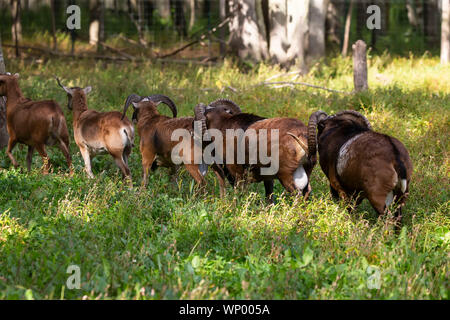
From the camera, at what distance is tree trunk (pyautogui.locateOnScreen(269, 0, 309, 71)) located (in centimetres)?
1717

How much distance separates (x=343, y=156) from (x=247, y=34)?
10.9 metres

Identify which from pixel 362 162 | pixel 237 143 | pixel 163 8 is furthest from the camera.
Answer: pixel 163 8

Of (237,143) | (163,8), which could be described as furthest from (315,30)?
(237,143)

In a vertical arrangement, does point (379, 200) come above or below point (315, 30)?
below

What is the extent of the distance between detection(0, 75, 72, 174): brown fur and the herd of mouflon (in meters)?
0.02

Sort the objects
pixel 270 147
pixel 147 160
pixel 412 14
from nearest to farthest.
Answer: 1. pixel 270 147
2. pixel 147 160
3. pixel 412 14

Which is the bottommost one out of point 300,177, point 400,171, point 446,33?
point 300,177

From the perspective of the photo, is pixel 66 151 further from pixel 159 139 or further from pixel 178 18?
pixel 178 18

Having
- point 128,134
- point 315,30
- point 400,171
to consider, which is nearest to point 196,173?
point 128,134

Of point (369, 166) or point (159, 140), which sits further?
point (159, 140)

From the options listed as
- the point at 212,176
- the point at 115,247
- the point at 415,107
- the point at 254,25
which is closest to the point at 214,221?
the point at 115,247

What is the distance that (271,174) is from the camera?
7652 millimetres

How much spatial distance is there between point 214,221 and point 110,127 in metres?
3.04

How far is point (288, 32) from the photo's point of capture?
1734 centimetres
